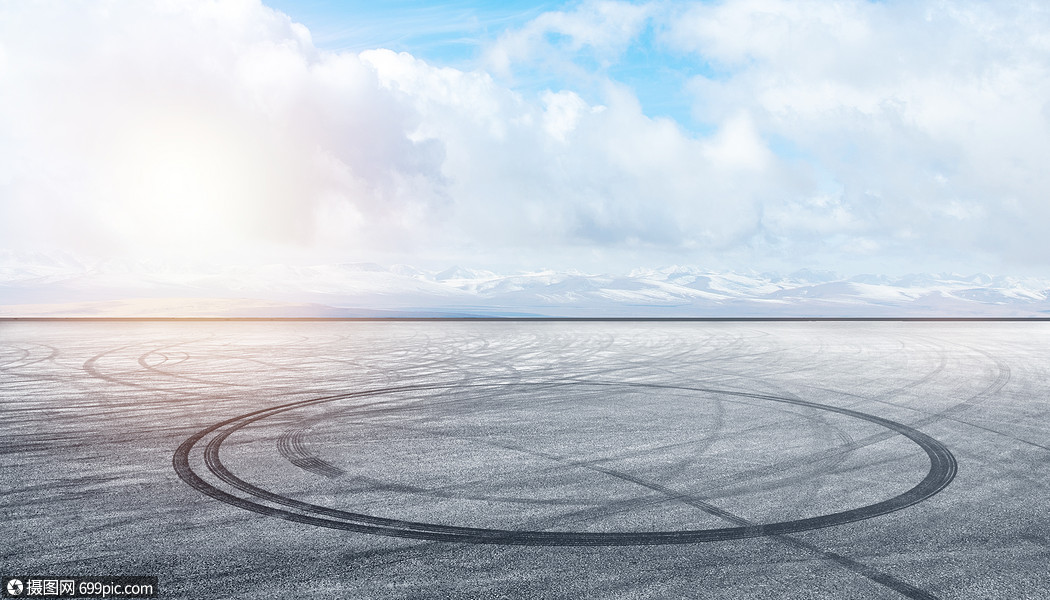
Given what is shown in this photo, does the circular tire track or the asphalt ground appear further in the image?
the circular tire track

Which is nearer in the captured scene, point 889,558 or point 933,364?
point 889,558

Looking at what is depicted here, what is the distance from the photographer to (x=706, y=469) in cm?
672

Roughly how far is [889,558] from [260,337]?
82.4 feet

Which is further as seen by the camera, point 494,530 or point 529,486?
point 529,486

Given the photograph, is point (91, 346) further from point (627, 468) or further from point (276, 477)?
point (627, 468)

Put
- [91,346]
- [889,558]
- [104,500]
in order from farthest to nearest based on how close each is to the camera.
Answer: [91,346] → [104,500] → [889,558]

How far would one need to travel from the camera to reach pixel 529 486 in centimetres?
606

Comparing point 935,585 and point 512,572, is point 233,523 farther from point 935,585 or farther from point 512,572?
point 935,585

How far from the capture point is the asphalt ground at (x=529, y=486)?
421cm

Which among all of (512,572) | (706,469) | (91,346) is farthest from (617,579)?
(91,346)

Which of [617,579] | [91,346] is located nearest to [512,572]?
[617,579]

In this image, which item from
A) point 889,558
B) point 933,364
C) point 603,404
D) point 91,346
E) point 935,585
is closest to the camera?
point 935,585

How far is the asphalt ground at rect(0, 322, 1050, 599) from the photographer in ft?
13.8

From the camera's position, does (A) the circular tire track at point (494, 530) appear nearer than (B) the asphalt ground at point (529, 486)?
→ No
